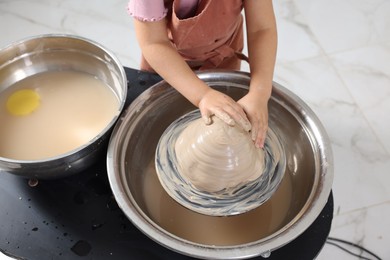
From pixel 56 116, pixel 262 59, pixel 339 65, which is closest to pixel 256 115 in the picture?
pixel 262 59

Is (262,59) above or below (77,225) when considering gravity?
above

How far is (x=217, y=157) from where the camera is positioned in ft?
2.35

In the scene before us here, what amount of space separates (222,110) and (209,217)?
0.66 ft

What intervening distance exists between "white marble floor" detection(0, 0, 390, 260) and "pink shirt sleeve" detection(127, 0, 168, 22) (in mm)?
832

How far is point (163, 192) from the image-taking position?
2.69ft

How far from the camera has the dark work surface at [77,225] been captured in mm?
723

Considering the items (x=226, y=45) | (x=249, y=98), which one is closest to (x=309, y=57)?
(x=226, y=45)

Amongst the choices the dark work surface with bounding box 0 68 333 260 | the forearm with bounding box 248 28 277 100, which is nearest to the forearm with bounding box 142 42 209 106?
the forearm with bounding box 248 28 277 100

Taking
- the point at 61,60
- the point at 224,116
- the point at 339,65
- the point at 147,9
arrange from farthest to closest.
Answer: the point at 339,65, the point at 61,60, the point at 147,9, the point at 224,116

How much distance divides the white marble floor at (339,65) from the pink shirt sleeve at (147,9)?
83cm

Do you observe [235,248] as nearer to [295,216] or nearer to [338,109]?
[295,216]

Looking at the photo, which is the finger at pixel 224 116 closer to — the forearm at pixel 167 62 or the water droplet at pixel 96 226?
the forearm at pixel 167 62

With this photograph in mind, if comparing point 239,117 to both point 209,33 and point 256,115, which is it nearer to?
point 256,115

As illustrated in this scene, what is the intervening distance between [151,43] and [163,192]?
0.95 feet
